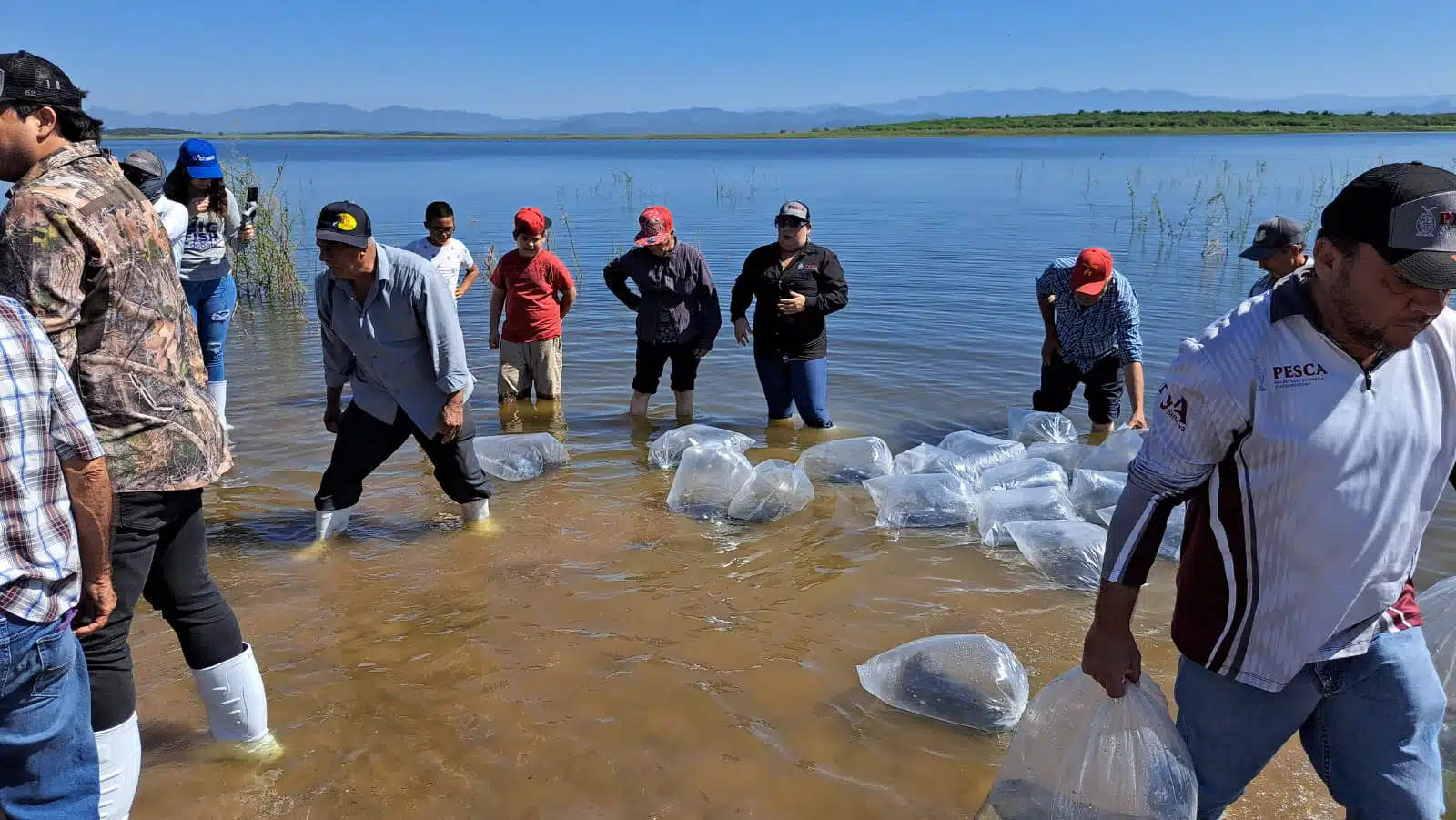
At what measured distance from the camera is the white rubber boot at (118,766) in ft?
8.19

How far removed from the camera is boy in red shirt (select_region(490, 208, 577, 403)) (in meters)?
7.25

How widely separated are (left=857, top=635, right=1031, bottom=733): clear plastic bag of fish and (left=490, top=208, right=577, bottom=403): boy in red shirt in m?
4.43

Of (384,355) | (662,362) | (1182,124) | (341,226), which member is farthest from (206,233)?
(1182,124)

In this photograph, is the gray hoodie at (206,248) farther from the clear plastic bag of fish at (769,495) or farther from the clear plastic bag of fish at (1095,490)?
the clear plastic bag of fish at (1095,490)

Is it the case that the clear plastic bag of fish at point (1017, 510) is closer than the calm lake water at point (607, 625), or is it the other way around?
the calm lake water at point (607, 625)

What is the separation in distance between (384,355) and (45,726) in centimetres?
270

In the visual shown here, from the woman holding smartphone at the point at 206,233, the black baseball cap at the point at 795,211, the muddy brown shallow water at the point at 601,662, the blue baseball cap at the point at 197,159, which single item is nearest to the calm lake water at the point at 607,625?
the muddy brown shallow water at the point at 601,662

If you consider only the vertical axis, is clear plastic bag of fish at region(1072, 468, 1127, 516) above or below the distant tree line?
below

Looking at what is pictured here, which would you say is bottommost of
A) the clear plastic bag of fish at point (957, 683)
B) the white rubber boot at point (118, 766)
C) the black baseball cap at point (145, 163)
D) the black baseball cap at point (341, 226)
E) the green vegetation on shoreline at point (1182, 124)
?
the clear plastic bag of fish at point (957, 683)

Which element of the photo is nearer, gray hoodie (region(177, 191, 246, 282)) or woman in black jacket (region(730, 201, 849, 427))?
gray hoodie (region(177, 191, 246, 282))

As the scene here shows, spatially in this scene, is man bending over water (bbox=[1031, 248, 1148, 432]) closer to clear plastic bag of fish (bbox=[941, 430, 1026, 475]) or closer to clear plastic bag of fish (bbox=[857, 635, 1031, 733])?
clear plastic bag of fish (bbox=[941, 430, 1026, 475])

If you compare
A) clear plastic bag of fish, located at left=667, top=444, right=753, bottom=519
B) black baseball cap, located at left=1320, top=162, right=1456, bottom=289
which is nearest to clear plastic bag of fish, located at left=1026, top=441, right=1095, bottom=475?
clear plastic bag of fish, located at left=667, top=444, right=753, bottom=519

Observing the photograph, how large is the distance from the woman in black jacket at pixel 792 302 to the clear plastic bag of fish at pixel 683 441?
24.1 inches

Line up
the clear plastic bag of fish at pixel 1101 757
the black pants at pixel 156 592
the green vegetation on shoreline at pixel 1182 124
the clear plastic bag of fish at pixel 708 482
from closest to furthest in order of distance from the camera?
the clear plastic bag of fish at pixel 1101 757, the black pants at pixel 156 592, the clear plastic bag of fish at pixel 708 482, the green vegetation on shoreline at pixel 1182 124
